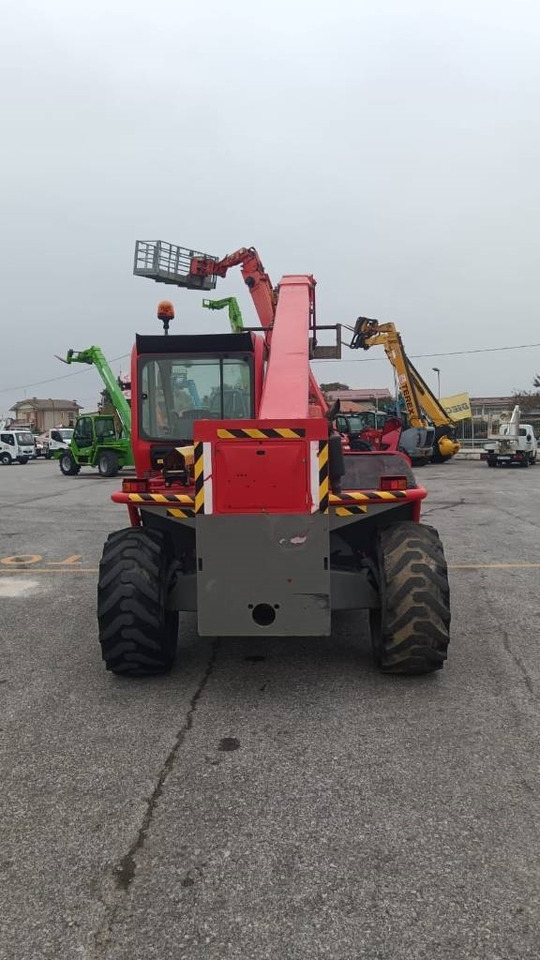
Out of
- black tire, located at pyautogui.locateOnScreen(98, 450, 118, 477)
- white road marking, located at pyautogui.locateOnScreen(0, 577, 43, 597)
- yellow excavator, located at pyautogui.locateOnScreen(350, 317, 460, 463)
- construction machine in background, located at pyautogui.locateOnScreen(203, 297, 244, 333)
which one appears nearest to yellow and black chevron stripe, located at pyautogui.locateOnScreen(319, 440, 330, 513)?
white road marking, located at pyautogui.locateOnScreen(0, 577, 43, 597)

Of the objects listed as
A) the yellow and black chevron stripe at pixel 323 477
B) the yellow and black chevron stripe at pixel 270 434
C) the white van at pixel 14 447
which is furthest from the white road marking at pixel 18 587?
the white van at pixel 14 447

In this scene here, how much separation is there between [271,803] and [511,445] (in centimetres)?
2842

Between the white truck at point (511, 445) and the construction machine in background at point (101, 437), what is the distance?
15.8 meters

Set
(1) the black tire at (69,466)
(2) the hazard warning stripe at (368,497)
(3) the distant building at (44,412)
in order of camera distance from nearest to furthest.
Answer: (2) the hazard warning stripe at (368,497), (1) the black tire at (69,466), (3) the distant building at (44,412)

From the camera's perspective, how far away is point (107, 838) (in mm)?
2867

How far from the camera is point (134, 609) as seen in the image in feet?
14.5

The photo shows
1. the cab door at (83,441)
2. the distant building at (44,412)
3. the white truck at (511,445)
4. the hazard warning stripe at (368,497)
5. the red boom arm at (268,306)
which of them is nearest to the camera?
the hazard warning stripe at (368,497)

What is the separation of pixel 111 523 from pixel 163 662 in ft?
29.0

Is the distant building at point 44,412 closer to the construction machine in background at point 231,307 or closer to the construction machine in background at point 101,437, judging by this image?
the construction machine in background at point 101,437

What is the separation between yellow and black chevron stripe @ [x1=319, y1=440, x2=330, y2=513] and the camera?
418 cm

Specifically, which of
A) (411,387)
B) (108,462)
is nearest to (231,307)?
(108,462)

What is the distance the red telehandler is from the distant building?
101m

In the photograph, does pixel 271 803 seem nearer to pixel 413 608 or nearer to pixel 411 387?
pixel 413 608

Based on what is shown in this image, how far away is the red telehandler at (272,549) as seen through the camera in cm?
417
